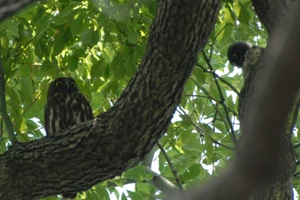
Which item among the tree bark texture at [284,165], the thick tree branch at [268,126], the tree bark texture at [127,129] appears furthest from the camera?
the tree bark texture at [284,165]

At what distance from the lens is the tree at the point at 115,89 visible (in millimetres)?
3152

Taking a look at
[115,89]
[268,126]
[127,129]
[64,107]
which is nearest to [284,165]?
[127,129]

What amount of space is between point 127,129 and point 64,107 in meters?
2.32

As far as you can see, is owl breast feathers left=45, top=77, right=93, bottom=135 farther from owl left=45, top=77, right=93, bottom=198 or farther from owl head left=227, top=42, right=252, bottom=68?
owl head left=227, top=42, right=252, bottom=68

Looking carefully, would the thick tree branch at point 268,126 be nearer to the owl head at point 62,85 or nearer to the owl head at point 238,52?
the owl head at point 238,52

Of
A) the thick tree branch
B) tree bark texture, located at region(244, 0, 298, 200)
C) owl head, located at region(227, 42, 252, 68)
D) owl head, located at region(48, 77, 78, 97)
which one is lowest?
the thick tree branch

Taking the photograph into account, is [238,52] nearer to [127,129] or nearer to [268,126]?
[127,129]

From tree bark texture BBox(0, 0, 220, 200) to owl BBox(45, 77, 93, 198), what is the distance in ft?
5.83

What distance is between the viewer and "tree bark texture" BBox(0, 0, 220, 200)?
3098 mm

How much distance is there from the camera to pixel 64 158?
3387mm

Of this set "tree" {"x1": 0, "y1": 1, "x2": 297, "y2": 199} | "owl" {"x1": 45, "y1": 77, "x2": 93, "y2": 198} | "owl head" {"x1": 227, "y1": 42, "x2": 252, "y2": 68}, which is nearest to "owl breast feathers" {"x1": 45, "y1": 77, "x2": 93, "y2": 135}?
"owl" {"x1": 45, "y1": 77, "x2": 93, "y2": 198}

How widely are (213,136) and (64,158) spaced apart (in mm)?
2028

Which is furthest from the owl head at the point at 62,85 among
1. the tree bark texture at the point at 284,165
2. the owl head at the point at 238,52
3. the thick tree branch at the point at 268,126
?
the thick tree branch at the point at 268,126

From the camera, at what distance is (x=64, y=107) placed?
552cm
